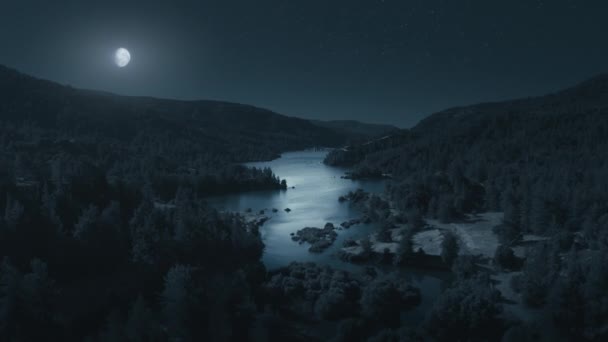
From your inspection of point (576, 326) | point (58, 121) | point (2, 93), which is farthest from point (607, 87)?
point (2, 93)

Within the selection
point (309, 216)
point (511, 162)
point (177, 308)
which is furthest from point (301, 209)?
point (511, 162)

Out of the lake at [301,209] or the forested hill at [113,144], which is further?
the forested hill at [113,144]

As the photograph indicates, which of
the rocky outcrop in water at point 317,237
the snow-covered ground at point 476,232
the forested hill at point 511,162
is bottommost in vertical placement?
the rocky outcrop in water at point 317,237

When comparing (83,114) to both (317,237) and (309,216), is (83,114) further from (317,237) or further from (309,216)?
(317,237)

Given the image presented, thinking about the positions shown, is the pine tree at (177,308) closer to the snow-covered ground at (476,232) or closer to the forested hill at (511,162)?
the snow-covered ground at (476,232)

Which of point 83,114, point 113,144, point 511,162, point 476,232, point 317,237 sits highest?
point 83,114

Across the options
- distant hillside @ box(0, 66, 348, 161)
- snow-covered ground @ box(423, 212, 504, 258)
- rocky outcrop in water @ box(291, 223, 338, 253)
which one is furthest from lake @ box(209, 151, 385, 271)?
distant hillside @ box(0, 66, 348, 161)

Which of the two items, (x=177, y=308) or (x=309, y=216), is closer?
(x=177, y=308)

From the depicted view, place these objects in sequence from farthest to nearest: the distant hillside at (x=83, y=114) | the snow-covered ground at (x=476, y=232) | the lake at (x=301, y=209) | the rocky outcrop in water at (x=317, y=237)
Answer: the distant hillside at (x=83, y=114) → the rocky outcrop in water at (x=317, y=237) → the lake at (x=301, y=209) → the snow-covered ground at (x=476, y=232)

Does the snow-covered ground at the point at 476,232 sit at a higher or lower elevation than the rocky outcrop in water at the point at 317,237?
higher

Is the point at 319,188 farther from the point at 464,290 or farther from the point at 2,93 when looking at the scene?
the point at 2,93

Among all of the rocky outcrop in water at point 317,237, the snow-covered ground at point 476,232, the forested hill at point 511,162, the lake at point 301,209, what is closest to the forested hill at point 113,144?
the lake at point 301,209
